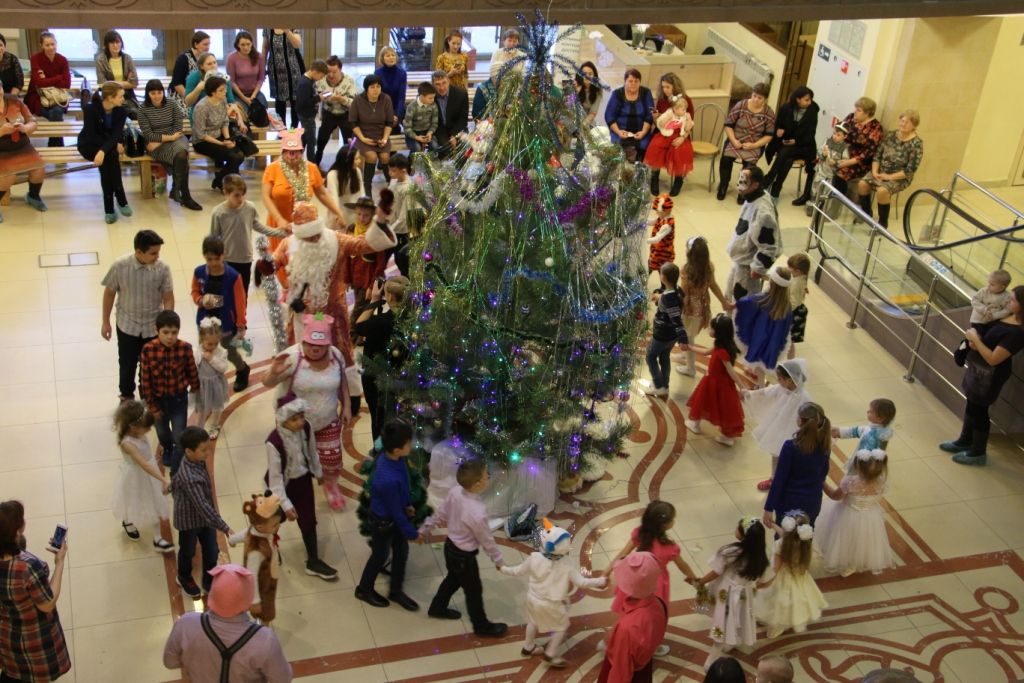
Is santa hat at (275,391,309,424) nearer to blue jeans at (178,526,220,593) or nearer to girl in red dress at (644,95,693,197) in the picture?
blue jeans at (178,526,220,593)

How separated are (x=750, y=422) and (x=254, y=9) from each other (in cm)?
517

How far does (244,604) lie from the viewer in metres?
5.12

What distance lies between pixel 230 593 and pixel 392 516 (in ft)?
5.26

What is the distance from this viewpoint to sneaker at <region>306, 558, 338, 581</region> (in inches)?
280

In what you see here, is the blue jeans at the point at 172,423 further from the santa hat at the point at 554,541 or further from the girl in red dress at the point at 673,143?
the girl in red dress at the point at 673,143

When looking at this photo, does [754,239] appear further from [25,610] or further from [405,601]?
[25,610]

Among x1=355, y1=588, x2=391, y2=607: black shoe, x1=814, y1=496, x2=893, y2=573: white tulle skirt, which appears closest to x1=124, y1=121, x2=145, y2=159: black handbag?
x1=355, y1=588, x2=391, y2=607: black shoe

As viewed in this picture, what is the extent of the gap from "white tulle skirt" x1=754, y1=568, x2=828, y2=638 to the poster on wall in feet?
27.3

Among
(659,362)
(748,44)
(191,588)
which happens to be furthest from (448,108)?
(191,588)

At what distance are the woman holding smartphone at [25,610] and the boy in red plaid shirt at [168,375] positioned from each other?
1.62m

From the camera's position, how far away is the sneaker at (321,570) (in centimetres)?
711

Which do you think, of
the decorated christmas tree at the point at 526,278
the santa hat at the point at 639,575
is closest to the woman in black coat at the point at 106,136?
the decorated christmas tree at the point at 526,278

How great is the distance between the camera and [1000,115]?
13.8m

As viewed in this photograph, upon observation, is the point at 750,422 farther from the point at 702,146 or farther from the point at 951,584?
the point at 702,146
